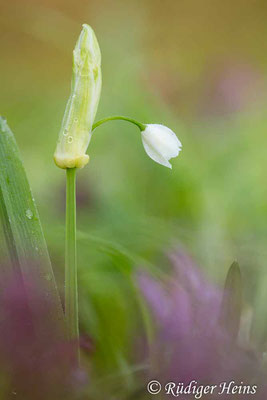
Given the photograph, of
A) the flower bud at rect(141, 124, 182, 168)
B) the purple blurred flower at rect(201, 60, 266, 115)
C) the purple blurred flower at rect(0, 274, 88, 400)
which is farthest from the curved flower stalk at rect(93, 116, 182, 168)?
the purple blurred flower at rect(201, 60, 266, 115)

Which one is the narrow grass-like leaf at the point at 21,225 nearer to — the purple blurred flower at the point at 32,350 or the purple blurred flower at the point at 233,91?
the purple blurred flower at the point at 32,350

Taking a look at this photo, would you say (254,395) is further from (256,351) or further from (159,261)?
(159,261)

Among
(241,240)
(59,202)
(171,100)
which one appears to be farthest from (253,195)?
(171,100)

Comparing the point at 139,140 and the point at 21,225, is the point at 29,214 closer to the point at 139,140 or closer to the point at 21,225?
the point at 21,225

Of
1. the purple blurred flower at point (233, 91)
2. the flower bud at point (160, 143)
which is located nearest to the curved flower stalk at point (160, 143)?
the flower bud at point (160, 143)

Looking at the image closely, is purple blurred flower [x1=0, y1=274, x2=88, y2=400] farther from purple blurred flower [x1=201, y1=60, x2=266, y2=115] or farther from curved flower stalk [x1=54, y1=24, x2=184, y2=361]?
purple blurred flower [x1=201, y1=60, x2=266, y2=115]

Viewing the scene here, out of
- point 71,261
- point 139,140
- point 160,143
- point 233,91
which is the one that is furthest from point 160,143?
point 233,91
